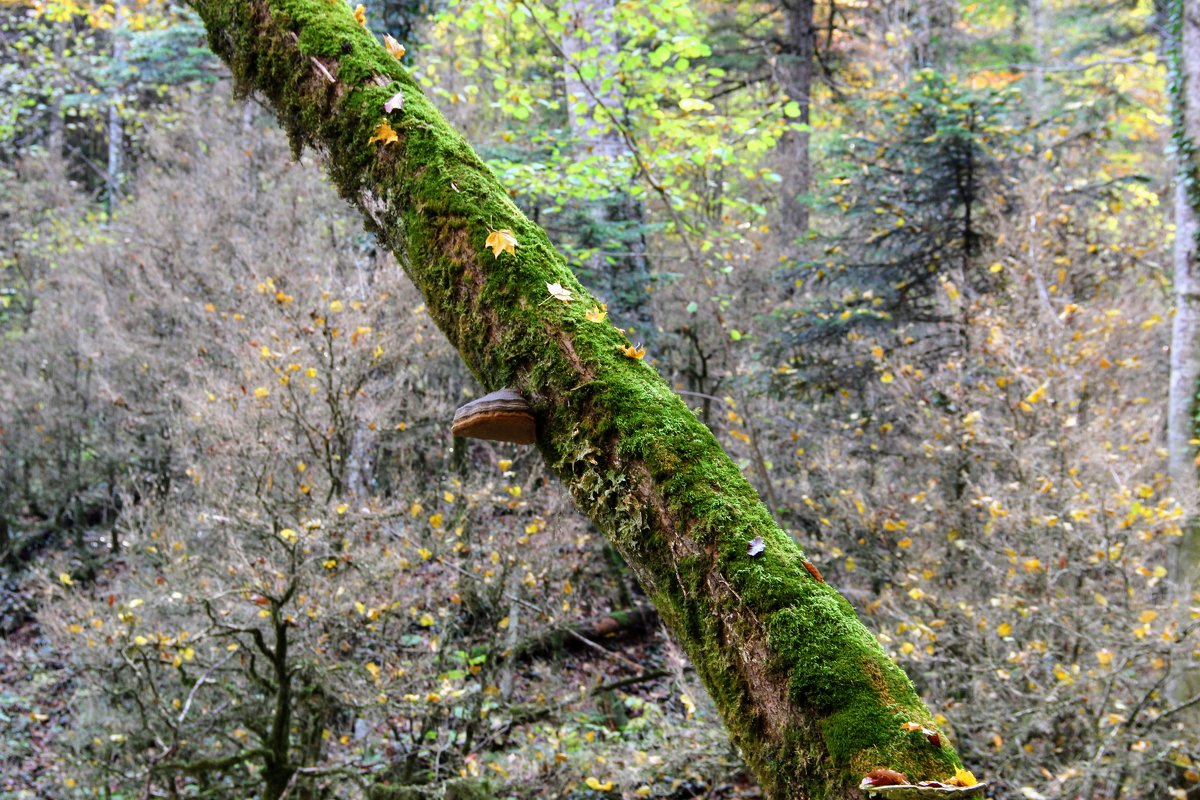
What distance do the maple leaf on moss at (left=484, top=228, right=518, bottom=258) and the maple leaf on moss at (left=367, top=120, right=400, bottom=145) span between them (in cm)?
38

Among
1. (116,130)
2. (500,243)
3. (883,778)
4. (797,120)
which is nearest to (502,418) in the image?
(500,243)

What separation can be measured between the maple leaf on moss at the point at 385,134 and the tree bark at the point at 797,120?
13.0 meters

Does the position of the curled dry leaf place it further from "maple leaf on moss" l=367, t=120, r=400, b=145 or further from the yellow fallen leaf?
"maple leaf on moss" l=367, t=120, r=400, b=145

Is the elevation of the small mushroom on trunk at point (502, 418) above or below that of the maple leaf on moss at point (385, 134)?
below

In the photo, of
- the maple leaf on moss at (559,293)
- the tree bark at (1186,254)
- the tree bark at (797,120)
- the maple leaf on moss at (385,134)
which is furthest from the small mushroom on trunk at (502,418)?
the tree bark at (797,120)

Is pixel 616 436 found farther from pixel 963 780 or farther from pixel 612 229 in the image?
pixel 612 229

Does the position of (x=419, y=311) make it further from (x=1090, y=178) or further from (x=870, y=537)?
(x=1090, y=178)

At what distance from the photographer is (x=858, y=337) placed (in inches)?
390

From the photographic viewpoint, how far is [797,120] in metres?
15.8

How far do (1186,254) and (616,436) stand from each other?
8092 mm

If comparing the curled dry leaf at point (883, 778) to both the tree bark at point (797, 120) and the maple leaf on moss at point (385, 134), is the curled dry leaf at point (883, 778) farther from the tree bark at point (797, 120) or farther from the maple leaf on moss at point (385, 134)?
the tree bark at point (797, 120)

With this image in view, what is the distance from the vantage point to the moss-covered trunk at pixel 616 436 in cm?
127

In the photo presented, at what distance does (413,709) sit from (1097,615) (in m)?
4.99

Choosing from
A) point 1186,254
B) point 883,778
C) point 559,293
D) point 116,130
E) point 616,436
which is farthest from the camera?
point 116,130
